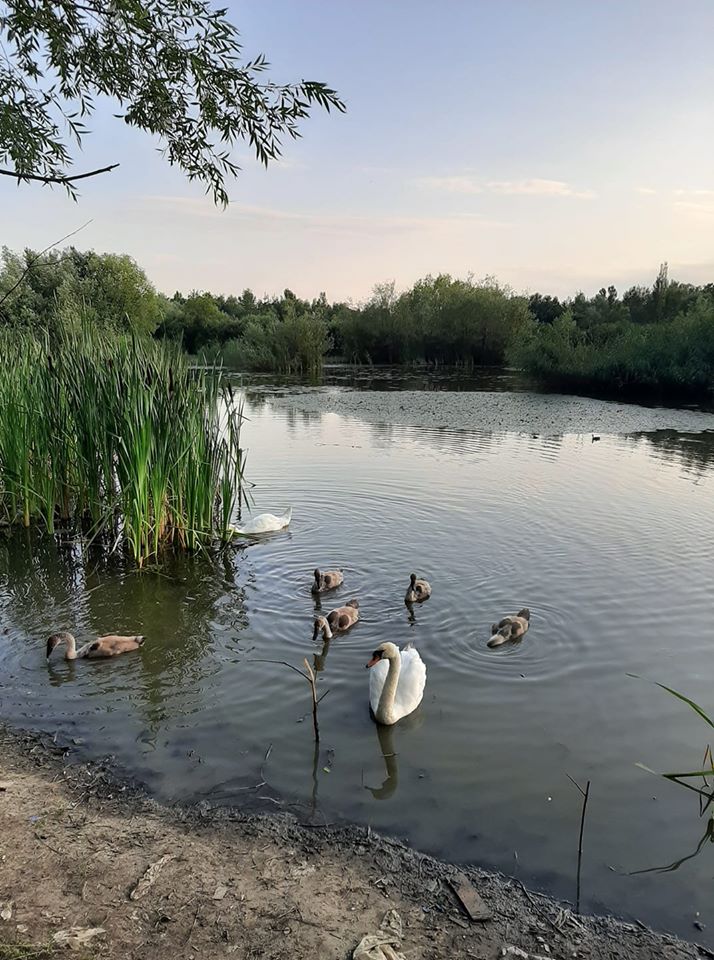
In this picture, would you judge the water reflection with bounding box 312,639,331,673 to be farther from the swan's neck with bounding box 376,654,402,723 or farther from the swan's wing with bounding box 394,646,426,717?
the swan's neck with bounding box 376,654,402,723

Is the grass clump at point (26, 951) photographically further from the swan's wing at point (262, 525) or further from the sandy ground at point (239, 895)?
the swan's wing at point (262, 525)

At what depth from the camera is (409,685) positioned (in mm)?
5301

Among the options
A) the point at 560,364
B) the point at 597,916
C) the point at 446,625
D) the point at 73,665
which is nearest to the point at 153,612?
the point at 73,665

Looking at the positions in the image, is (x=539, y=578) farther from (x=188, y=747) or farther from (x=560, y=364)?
(x=560, y=364)

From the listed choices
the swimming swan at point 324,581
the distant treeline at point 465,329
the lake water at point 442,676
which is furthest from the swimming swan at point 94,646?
the distant treeline at point 465,329

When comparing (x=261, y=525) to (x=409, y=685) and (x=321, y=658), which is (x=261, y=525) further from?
(x=409, y=685)

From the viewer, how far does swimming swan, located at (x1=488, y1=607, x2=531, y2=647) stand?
20.6 feet

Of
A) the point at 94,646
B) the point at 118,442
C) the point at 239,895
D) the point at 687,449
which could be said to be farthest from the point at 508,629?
the point at 687,449

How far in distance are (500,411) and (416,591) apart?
61.7ft

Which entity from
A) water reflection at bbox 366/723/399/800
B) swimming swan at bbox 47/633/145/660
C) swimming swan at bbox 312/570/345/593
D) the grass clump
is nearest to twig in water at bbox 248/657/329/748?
water reflection at bbox 366/723/399/800

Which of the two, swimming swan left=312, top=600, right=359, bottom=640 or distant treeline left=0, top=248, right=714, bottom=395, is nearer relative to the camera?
swimming swan left=312, top=600, right=359, bottom=640

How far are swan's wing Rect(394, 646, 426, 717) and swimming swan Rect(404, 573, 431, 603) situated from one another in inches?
61.8

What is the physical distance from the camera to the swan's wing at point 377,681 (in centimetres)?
517

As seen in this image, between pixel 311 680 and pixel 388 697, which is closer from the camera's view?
pixel 311 680
